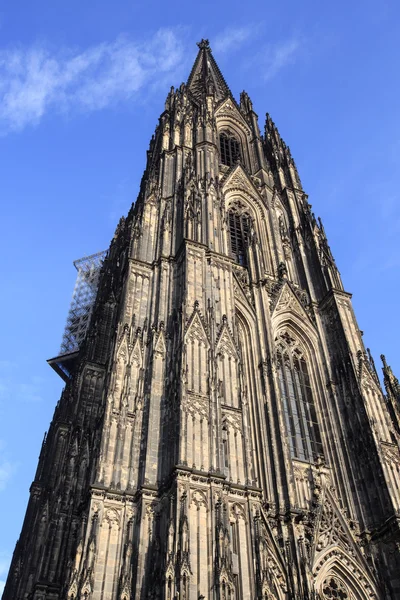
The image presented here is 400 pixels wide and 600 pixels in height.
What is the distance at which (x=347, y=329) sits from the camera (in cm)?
A: 2577

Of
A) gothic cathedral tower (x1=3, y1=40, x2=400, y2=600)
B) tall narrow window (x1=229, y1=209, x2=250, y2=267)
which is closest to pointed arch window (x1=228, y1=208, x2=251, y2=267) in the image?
tall narrow window (x1=229, y1=209, x2=250, y2=267)

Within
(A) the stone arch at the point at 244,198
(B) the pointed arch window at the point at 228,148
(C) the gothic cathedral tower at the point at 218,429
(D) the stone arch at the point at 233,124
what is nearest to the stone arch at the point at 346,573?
(C) the gothic cathedral tower at the point at 218,429

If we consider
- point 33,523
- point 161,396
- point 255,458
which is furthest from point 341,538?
point 33,523

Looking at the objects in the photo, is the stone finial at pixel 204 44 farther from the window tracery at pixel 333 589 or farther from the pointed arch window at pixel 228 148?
the window tracery at pixel 333 589

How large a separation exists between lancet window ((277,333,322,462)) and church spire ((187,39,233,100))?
22.4 m

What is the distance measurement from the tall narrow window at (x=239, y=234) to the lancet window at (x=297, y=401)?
17.6 feet

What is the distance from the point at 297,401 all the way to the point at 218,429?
6.83 metres

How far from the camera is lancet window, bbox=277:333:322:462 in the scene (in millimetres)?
21953

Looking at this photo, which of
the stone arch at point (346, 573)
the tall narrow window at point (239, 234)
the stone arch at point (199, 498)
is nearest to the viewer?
the stone arch at point (199, 498)

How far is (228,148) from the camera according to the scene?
1517 inches

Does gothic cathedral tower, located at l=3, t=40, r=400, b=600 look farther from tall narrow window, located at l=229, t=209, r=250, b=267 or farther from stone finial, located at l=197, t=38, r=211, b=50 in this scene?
stone finial, located at l=197, t=38, r=211, b=50

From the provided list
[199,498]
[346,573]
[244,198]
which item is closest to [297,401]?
[346,573]

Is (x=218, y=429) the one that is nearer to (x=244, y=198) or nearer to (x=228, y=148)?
(x=244, y=198)

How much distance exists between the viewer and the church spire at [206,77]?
42.8 m
